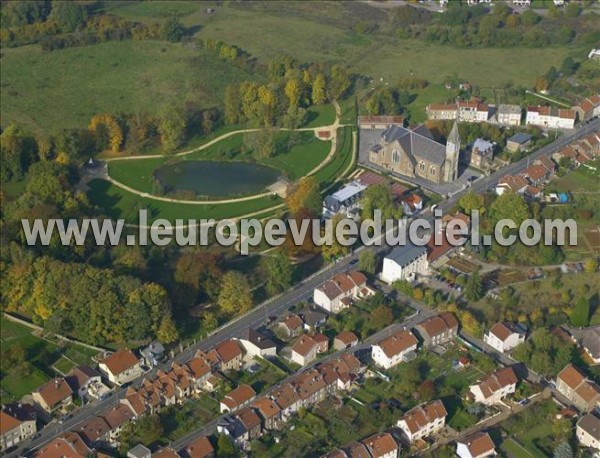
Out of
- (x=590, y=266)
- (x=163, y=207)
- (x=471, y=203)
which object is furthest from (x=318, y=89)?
(x=590, y=266)

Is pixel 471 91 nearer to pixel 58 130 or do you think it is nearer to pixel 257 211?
pixel 257 211

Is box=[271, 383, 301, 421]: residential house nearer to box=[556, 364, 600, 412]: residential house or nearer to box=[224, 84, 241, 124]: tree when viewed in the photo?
box=[556, 364, 600, 412]: residential house

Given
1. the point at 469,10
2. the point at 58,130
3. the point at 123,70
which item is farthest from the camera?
the point at 469,10

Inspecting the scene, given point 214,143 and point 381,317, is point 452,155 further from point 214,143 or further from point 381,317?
point 214,143

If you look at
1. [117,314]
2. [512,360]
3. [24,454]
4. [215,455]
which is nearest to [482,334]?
[512,360]

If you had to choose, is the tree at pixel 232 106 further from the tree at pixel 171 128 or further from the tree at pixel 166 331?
the tree at pixel 166 331

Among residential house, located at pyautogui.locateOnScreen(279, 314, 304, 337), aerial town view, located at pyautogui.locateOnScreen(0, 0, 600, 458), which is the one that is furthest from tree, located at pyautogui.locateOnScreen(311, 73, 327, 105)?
residential house, located at pyautogui.locateOnScreen(279, 314, 304, 337)

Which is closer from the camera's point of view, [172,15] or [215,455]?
[215,455]

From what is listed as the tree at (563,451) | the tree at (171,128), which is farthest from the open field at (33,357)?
the tree at (563,451)
